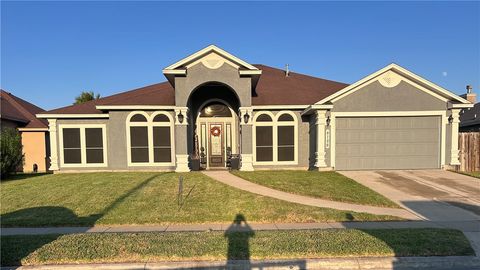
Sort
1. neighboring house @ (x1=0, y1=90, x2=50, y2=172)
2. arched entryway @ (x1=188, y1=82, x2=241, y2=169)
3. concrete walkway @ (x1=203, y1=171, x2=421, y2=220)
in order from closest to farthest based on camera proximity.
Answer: concrete walkway @ (x1=203, y1=171, x2=421, y2=220)
arched entryway @ (x1=188, y1=82, x2=241, y2=169)
neighboring house @ (x1=0, y1=90, x2=50, y2=172)

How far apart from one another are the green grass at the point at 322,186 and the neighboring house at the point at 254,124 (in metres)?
1.62

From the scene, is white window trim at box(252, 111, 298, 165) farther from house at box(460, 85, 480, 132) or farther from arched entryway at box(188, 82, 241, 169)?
house at box(460, 85, 480, 132)

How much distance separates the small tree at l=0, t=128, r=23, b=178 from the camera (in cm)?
1435

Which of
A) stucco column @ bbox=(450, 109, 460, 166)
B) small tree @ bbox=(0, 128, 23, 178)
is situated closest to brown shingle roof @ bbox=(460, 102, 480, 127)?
stucco column @ bbox=(450, 109, 460, 166)

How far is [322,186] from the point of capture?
11016mm

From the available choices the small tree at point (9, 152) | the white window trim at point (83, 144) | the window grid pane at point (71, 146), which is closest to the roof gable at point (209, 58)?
the white window trim at point (83, 144)

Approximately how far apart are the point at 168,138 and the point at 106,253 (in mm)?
10348

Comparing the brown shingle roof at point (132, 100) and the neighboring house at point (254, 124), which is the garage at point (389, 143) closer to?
the neighboring house at point (254, 124)

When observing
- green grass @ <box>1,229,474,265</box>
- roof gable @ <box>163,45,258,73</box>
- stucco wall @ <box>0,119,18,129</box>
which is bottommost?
green grass @ <box>1,229,474,265</box>

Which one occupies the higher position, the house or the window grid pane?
the house

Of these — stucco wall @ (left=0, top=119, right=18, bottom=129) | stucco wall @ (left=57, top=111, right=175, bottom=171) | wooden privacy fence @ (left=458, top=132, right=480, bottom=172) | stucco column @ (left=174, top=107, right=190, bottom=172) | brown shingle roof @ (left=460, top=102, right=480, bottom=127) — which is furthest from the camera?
brown shingle roof @ (left=460, top=102, right=480, bottom=127)

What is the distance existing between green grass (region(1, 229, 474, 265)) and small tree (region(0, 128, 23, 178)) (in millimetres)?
10197

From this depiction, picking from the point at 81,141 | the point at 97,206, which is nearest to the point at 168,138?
the point at 81,141

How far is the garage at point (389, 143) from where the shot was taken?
1422 centimetres
